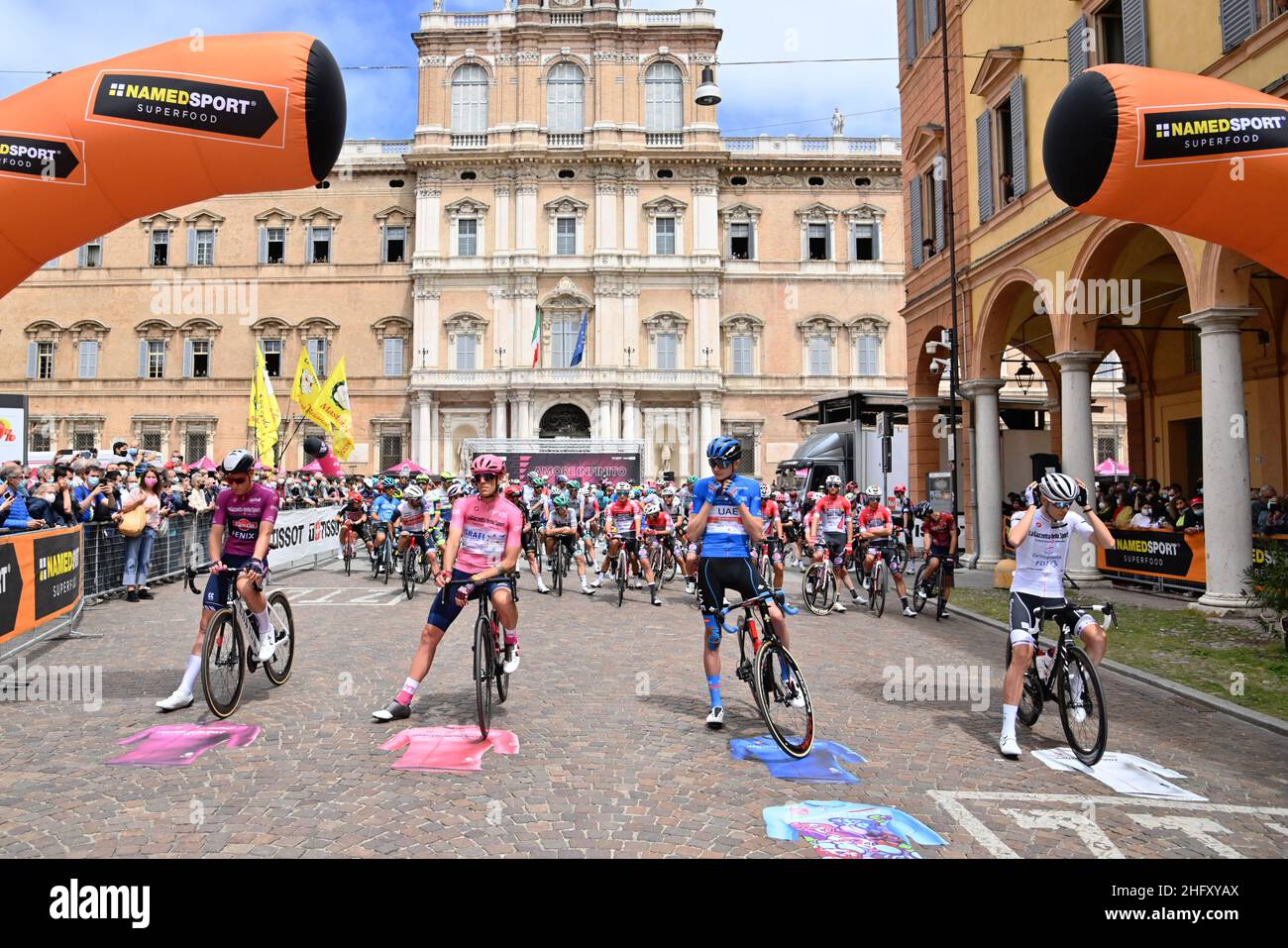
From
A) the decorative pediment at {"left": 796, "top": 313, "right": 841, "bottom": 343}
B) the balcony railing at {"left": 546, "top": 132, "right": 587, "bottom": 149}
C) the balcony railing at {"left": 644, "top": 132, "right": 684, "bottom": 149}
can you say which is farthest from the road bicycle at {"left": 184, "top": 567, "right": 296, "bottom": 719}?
the balcony railing at {"left": 644, "top": 132, "right": 684, "bottom": 149}

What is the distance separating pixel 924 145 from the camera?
70.1 ft

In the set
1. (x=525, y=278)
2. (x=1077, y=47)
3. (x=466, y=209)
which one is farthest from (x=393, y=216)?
(x=1077, y=47)

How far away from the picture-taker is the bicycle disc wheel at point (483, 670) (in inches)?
219

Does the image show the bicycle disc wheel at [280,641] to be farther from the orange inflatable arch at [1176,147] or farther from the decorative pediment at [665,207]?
the decorative pediment at [665,207]

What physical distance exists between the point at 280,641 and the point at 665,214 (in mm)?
39334

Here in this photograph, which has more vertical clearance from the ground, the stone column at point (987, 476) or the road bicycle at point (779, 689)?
the stone column at point (987, 476)

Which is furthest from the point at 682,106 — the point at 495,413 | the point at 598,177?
the point at 495,413

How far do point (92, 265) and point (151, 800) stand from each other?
51.8 metres

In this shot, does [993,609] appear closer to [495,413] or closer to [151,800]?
[151,800]

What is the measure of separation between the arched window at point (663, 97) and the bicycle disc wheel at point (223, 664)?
4187 centimetres

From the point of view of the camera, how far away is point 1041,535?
5.73 metres

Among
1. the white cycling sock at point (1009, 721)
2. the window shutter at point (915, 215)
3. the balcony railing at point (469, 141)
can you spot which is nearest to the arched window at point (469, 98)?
the balcony railing at point (469, 141)

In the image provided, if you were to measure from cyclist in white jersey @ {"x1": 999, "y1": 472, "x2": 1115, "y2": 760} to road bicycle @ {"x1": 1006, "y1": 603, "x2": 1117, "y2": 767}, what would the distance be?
6 cm
